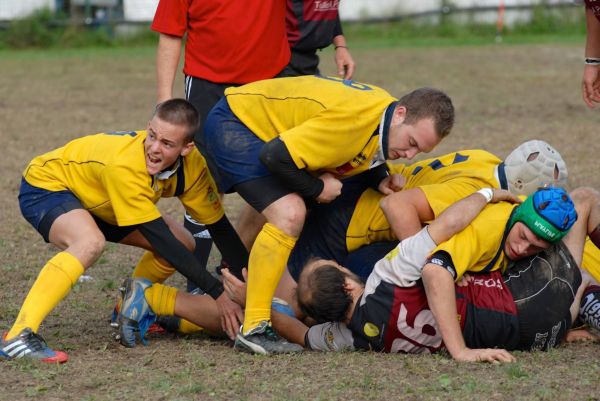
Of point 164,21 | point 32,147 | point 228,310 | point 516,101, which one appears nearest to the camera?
point 228,310

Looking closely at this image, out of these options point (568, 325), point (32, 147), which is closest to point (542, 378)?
point (568, 325)

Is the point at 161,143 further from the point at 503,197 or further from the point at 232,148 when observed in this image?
the point at 503,197

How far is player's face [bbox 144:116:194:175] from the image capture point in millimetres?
5098

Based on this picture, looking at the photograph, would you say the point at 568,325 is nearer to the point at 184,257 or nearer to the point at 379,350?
the point at 379,350

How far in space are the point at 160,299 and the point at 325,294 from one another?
0.91m

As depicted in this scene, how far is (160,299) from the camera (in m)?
5.31

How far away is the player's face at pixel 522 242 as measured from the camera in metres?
4.80

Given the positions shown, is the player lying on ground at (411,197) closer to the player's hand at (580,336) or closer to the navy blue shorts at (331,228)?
the navy blue shorts at (331,228)

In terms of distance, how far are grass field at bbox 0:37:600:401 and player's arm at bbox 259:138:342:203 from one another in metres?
0.78

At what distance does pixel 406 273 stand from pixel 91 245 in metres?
1.48

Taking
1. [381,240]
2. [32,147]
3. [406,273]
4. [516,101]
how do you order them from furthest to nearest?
[516,101] → [32,147] → [381,240] → [406,273]

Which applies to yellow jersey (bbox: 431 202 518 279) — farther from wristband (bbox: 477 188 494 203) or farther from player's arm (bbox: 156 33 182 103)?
player's arm (bbox: 156 33 182 103)

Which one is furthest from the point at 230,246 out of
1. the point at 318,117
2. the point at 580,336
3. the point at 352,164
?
the point at 580,336

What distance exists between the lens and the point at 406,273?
191 inches
